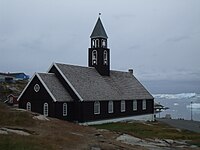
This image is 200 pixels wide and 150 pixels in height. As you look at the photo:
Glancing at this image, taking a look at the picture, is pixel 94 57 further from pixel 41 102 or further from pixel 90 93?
pixel 41 102

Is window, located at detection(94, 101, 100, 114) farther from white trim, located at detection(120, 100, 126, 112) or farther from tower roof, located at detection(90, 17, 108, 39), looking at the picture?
tower roof, located at detection(90, 17, 108, 39)

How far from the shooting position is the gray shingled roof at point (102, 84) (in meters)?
45.9

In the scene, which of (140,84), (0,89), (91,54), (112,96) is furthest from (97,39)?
(0,89)

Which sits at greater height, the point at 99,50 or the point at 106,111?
the point at 99,50

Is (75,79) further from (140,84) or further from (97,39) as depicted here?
(140,84)

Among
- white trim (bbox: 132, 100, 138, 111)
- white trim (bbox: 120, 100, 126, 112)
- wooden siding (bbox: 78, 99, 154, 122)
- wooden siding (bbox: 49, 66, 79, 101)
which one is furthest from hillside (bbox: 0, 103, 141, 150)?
white trim (bbox: 132, 100, 138, 111)

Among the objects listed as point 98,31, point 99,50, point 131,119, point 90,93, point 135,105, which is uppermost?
point 98,31

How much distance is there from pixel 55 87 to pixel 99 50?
11.2 meters

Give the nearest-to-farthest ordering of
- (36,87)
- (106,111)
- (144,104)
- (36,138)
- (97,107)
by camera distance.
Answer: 1. (36,138)
2. (36,87)
3. (97,107)
4. (106,111)
5. (144,104)

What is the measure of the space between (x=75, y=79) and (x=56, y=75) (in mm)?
2481

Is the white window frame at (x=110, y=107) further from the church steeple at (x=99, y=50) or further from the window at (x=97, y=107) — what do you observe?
the church steeple at (x=99, y=50)

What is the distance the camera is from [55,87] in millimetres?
43781

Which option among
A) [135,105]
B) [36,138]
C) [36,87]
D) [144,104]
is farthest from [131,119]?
[36,138]

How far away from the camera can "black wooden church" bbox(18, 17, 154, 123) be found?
4328 centimetres
